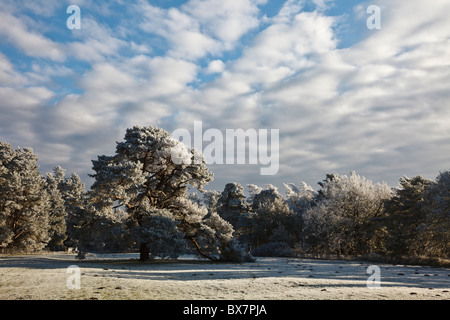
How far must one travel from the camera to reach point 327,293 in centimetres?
1124

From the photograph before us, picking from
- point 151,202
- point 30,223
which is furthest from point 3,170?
point 151,202

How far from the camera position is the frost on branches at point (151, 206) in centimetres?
2570

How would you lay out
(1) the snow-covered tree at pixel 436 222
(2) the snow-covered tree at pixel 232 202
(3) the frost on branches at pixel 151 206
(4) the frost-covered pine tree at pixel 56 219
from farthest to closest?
(2) the snow-covered tree at pixel 232 202 → (4) the frost-covered pine tree at pixel 56 219 → (1) the snow-covered tree at pixel 436 222 → (3) the frost on branches at pixel 151 206

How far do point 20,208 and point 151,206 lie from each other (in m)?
27.3

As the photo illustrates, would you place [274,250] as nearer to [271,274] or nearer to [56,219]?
[271,274]

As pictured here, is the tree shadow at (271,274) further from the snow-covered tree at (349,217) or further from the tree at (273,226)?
the tree at (273,226)

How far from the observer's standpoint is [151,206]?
30.0m

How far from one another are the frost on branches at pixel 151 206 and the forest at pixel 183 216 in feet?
0.30

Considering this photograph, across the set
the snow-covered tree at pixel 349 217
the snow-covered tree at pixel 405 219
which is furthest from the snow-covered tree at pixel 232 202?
the snow-covered tree at pixel 405 219

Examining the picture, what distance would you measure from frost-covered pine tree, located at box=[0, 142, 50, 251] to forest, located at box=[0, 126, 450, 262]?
0.13 m

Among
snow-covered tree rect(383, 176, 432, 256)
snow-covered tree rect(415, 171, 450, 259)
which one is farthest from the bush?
snow-covered tree rect(415, 171, 450, 259)

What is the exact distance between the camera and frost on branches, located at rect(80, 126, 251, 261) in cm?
2570
